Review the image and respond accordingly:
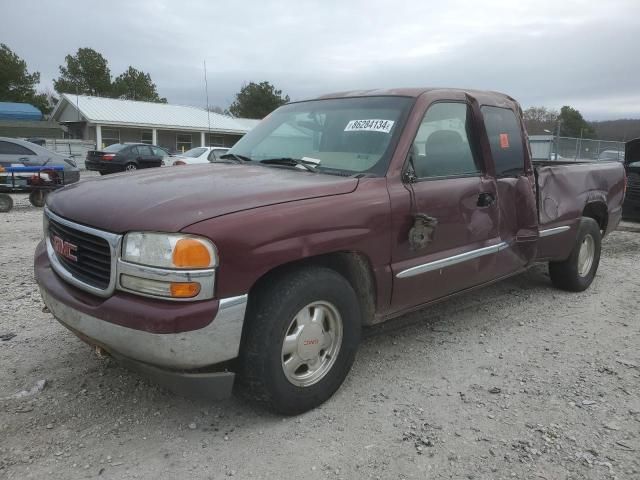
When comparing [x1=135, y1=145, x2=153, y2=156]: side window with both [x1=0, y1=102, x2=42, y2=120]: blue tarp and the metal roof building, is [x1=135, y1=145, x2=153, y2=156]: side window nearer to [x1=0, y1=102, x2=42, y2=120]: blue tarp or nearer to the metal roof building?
the metal roof building

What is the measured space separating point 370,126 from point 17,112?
3943 cm

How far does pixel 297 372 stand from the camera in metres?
2.89

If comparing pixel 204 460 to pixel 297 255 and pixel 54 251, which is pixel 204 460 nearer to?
pixel 297 255

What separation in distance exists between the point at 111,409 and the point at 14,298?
2463mm

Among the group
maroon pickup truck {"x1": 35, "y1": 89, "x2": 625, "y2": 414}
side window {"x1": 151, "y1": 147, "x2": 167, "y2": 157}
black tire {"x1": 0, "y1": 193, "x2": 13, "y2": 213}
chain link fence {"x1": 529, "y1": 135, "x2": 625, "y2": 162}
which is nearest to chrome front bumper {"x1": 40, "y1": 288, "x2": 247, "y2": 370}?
maroon pickup truck {"x1": 35, "y1": 89, "x2": 625, "y2": 414}

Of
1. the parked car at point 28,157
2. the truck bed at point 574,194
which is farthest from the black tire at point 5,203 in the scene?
the truck bed at point 574,194

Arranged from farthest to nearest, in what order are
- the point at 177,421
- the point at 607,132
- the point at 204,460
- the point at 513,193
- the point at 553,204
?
the point at 607,132, the point at 553,204, the point at 513,193, the point at 177,421, the point at 204,460

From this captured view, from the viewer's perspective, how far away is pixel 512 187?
4.07m

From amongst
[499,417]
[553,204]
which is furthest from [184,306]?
[553,204]

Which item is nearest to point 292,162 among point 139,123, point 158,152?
point 158,152

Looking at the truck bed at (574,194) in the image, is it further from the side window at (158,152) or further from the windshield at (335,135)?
the side window at (158,152)

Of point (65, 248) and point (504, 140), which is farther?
point (504, 140)

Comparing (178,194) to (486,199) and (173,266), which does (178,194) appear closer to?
(173,266)

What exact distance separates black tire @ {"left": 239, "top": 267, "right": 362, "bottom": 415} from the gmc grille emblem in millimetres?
991
